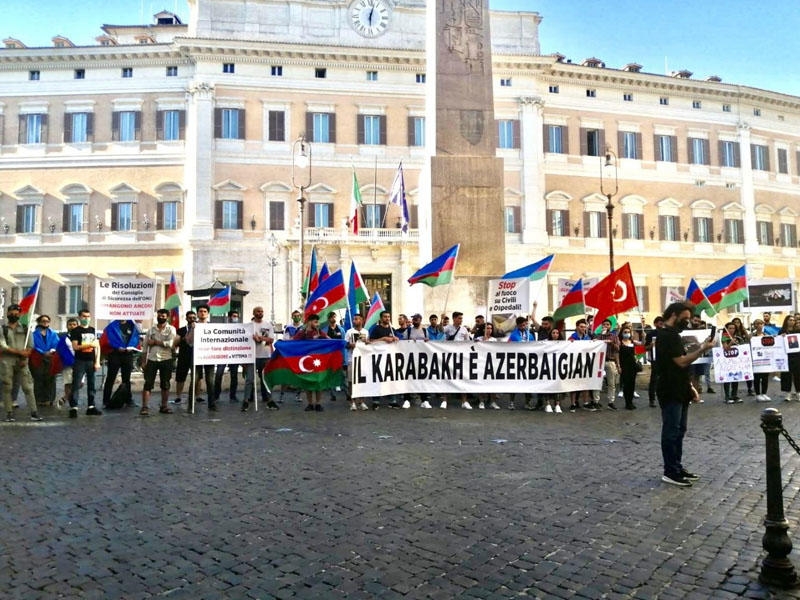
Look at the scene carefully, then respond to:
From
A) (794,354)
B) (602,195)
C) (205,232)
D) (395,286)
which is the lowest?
(794,354)

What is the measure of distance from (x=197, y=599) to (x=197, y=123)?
28.7 metres

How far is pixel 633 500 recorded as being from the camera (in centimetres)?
461

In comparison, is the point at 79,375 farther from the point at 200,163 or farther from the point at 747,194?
the point at 747,194

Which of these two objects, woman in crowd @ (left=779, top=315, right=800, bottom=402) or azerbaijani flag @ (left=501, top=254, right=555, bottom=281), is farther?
woman in crowd @ (left=779, top=315, right=800, bottom=402)

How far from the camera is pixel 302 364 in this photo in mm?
10211

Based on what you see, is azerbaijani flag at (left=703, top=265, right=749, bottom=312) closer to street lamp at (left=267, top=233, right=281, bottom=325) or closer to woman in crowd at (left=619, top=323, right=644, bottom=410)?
woman in crowd at (left=619, top=323, right=644, bottom=410)

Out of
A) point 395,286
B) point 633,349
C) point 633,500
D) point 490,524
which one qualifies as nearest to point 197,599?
point 490,524

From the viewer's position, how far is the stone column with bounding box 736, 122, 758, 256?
3491cm

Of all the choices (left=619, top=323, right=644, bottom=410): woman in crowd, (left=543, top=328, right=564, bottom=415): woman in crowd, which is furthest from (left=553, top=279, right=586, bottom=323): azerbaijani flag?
(left=619, top=323, right=644, bottom=410): woman in crowd

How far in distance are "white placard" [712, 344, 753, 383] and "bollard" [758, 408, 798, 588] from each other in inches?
350

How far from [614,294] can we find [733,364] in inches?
109

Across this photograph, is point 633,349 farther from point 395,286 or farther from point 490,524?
point 395,286

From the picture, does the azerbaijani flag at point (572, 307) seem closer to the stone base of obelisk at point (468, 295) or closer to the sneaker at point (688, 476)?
the stone base of obelisk at point (468, 295)

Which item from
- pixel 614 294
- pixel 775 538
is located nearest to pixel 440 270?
pixel 614 294
